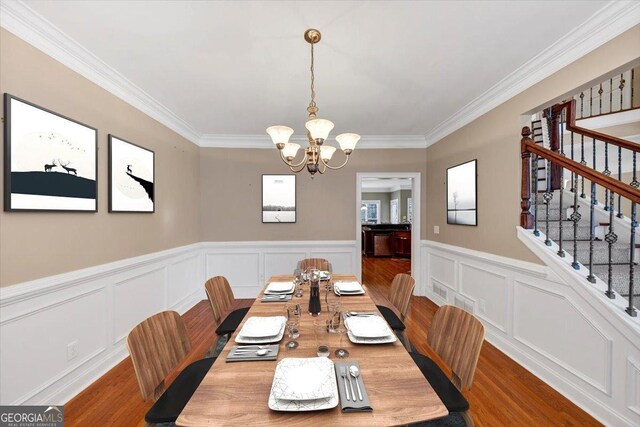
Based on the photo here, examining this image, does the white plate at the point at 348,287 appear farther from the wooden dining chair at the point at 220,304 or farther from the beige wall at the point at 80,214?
the beige wall at the point at 80,214

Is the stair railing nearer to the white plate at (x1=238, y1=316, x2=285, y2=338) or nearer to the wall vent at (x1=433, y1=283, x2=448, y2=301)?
the wall vent at (x1=433, y1=283, x2=448, y2=301)

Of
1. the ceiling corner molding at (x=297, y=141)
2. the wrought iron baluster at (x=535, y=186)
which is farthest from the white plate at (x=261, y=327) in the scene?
the ceiling corner molding at (x=297, y=141)

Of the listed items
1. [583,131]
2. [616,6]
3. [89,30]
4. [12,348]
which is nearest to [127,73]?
[89,30]

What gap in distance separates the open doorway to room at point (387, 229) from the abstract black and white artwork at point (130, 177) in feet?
9.97

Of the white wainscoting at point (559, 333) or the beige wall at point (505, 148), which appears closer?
the white wainscoting at point (559, 333)

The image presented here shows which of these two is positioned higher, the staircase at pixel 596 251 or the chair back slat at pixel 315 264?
the staircase at pixel 596 251

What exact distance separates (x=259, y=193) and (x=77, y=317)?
2754mm

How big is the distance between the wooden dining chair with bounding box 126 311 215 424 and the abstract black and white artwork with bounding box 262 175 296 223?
9.46ft

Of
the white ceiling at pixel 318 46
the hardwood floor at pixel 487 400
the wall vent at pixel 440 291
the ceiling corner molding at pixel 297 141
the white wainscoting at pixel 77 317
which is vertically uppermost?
the white ceiling at pixel 318 46

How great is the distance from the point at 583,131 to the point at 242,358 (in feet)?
9.88

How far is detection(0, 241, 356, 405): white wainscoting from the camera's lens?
1.67 metres

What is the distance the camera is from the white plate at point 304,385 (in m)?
0.92

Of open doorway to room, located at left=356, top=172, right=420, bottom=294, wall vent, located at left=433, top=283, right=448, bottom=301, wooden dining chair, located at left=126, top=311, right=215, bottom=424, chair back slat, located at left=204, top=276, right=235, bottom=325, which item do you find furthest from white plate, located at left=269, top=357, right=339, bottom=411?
open doorway to room, located at left=356, top=172, right=420, bottom=294

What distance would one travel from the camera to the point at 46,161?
1835 mm
